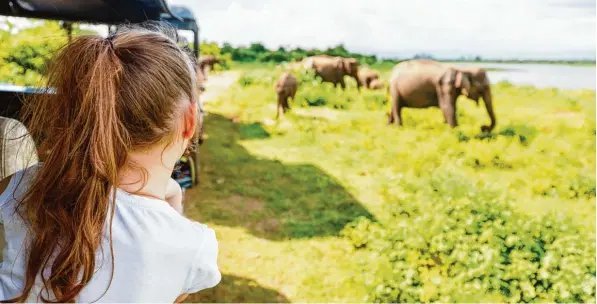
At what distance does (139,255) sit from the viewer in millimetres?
990

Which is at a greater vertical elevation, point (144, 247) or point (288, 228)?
point (144, 247)

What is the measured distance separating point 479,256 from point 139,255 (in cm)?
274

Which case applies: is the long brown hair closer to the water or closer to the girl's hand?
the girl's hand

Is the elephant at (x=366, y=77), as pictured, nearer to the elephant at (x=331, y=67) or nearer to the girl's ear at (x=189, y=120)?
the elephant at (x=331, y=67)

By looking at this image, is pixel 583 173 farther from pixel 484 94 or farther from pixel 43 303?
pixel 43 303

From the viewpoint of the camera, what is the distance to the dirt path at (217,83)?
13053mm

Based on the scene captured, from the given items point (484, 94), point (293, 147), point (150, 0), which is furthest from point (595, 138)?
point (150, 0)

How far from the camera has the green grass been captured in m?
3.82

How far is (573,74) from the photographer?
11.8 metres

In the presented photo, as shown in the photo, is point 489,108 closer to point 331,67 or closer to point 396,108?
point 396,108

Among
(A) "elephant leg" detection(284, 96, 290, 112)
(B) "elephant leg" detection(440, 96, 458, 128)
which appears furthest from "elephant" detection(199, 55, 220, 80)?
(B) "elephant leg" detection(440, 96, 458, 128)

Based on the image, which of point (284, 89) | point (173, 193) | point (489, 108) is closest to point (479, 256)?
point (173, 193)

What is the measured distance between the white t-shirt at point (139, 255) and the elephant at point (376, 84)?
14.4m

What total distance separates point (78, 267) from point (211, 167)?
5658mm
